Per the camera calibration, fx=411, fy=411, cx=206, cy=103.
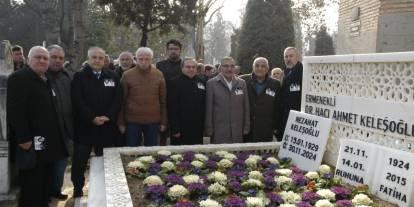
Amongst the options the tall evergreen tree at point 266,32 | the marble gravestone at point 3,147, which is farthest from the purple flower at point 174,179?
the tall evergreen tree at point 266,32

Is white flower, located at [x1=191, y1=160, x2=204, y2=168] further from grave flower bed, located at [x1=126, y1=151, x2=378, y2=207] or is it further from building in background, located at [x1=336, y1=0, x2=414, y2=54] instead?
building in background, located at [x1=336, y1=0, x2=414, y2=54]

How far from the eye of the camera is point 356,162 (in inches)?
158

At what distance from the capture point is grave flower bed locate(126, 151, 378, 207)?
3431 millimetres

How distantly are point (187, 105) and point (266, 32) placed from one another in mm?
11351

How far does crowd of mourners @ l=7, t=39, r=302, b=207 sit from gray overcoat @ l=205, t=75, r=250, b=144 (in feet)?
0.05

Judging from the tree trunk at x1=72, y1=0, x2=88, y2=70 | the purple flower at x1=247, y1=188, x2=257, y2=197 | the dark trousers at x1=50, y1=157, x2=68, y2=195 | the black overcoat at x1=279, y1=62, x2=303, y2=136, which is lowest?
the dark trousers at x1=50, y1=157, x2=68, y2=195

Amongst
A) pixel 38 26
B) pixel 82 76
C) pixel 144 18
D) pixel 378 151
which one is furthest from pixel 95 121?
pixel 38 26

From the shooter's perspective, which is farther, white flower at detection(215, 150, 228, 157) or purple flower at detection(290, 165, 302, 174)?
white flower at detection(215, 150, 228, 157)

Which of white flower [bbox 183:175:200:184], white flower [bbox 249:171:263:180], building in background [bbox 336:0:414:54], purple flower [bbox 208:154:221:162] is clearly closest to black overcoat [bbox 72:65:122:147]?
purple flower [bbox 208:154:221:162]

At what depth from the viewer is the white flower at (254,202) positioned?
329cm

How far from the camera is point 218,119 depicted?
5.77 m

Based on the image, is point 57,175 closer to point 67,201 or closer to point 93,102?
point 67,201

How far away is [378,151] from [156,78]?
3017mm

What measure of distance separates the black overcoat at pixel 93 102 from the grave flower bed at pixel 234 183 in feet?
2.73
